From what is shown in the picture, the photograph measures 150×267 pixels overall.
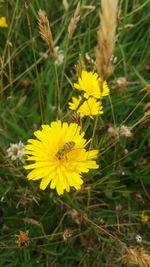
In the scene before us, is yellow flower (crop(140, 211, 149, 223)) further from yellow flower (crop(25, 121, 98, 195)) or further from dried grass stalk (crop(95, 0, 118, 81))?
dried grass stalk (crop(95, 0, 118, 81))

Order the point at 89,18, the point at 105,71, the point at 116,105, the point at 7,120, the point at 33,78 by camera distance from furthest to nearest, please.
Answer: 1. the point at 89,18
2. the point at 33,78
3. the point at 116,105
4. the point at 7,120
5. the point at 105,71

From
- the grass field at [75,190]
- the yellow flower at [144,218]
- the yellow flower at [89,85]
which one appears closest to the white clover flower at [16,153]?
the grass field at [75,190]

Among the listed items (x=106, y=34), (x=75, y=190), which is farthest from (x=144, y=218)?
(x=106, y=34)

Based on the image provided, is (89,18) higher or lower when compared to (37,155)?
higher

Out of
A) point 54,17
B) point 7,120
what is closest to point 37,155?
point 7,120

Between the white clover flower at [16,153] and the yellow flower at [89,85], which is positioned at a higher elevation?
the yellow flower at [89,85]

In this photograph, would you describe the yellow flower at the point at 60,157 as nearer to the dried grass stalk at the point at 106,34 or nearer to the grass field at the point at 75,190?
the grass field at the point at 75,190

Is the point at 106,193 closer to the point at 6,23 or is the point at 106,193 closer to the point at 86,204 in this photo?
the point at 86,204
